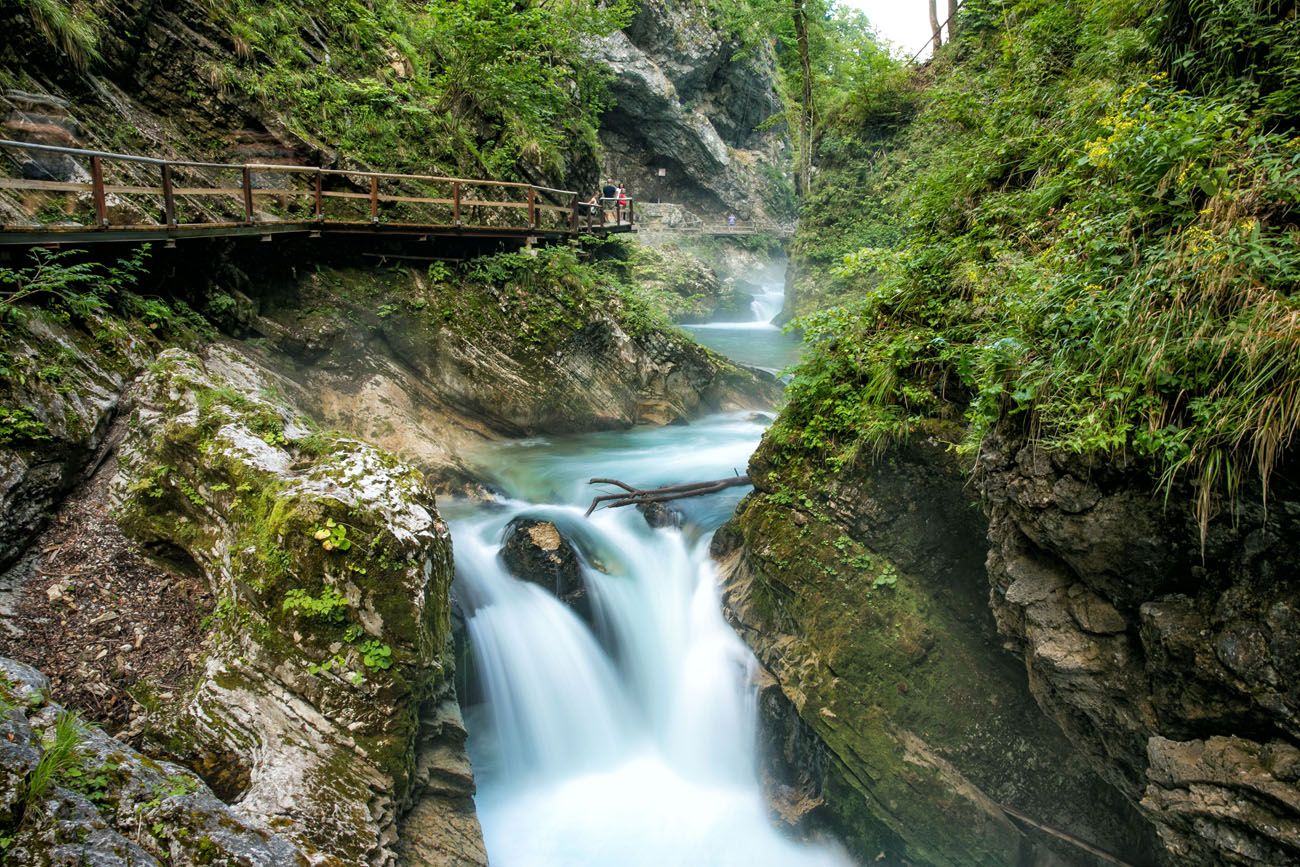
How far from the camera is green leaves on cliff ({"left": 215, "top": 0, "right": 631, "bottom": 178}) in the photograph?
1154 cm

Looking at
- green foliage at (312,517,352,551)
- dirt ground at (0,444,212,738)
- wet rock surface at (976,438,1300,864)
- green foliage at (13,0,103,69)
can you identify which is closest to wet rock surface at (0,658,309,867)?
dirt ground at (0,444,212,738)

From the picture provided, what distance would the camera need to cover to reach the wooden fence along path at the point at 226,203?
6719 mm

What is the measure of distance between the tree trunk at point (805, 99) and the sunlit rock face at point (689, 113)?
7.64 m

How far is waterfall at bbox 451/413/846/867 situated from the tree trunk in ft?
61.4

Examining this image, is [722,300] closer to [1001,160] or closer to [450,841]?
[1001,160]

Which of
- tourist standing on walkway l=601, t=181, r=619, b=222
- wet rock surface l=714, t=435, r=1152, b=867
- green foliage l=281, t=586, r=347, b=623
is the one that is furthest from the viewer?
tourist standing on walkway l=601, t=181, r=619, b=222

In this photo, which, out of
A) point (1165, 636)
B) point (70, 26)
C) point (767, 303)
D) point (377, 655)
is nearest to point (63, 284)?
point (70, 26)

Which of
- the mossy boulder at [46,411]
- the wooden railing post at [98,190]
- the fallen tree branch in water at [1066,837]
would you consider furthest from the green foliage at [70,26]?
the fallen tree branch in water at [1066,837]

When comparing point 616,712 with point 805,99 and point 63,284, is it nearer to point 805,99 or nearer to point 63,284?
point 63,284

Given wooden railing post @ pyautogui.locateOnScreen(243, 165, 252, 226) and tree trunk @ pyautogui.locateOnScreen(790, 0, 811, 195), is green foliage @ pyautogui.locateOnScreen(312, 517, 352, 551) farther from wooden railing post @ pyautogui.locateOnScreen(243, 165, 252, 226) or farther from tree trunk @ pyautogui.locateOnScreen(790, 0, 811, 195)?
tree trunk @ pyautogui.locateOnScreen(790, 0, 811, 195)

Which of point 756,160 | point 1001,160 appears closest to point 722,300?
point 756,160

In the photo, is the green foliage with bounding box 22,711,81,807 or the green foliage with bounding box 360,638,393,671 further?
the green foliage with bounding box 360,638,393,671

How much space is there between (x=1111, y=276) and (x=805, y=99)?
2166 centimetres

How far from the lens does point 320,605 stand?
4.99m
